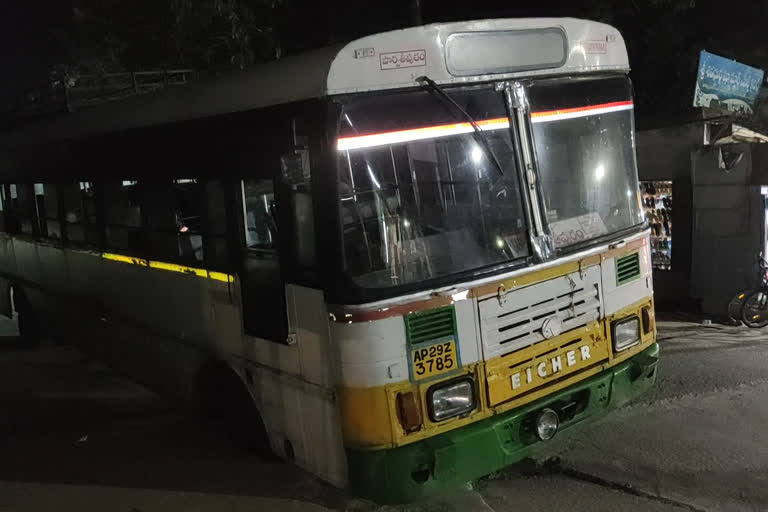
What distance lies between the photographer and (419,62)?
4016mm

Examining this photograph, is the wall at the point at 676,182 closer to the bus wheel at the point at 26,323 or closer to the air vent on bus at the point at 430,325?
the air vent on bus at the point at 430,325

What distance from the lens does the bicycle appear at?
8.14 m

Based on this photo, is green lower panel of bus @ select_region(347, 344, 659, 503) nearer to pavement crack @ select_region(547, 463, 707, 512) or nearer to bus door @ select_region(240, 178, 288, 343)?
pavement crack @ select_region(547, 463, 707, 512)

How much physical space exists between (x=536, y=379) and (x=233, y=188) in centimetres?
227

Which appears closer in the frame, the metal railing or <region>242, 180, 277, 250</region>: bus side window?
<region>242, 180, 277, 250</region>: bus side window

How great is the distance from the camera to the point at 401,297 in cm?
392

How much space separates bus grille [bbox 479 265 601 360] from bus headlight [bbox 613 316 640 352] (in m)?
0.27

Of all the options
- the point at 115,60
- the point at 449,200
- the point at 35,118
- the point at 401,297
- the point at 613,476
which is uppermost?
the point at 115,60

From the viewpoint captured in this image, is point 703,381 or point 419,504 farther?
point 703,381

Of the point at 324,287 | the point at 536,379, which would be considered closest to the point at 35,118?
the point at 324,287

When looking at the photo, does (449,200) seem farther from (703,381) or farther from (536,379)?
(703,381)

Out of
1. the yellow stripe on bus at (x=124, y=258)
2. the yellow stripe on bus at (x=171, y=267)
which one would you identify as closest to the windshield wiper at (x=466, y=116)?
the yellow stripe on bus at (x=171, y=267)

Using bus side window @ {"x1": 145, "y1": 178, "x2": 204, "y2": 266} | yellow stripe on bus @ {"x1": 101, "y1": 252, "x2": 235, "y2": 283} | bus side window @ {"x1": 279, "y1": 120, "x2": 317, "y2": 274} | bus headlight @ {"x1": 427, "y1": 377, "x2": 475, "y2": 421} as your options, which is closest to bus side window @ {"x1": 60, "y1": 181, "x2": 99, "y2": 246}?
yellow stripe on bus @ {"x1": 101, "y1": 252, "x2": 235, "y2": 283}

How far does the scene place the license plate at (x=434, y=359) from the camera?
13.1ft
